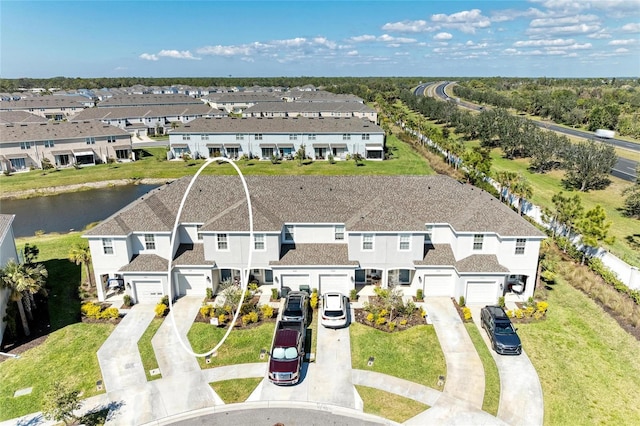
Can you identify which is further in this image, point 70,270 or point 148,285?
point 70,270

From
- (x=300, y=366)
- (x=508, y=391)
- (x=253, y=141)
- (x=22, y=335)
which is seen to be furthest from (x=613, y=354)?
(x=253, y=141)

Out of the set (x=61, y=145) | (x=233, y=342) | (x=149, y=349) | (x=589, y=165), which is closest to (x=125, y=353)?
(x=149, y=349)

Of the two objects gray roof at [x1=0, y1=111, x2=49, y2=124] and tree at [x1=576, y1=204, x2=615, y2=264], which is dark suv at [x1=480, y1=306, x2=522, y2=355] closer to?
tree at [x1=576, y1=204, x2=615, y2=264]

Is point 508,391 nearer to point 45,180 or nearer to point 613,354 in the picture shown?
point 613,354

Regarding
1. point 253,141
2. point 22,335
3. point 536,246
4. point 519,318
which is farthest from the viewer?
point 253,141

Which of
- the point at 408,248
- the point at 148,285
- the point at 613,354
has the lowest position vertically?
the point at 613,354

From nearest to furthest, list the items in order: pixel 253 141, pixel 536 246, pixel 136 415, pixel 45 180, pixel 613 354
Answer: pixel 136 415, pixel 613 354, pixel 536 246, pixel 45 180, pixel 253 141
